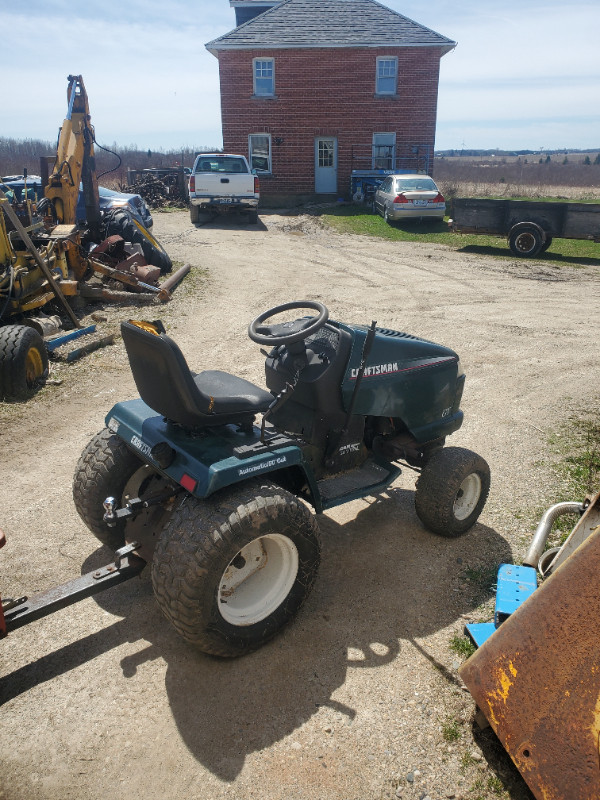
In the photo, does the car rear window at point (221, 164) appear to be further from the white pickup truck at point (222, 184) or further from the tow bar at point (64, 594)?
the tow bar at point (64, 594)

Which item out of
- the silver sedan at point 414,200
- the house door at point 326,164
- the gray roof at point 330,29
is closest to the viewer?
the silver sedan at point 414,200

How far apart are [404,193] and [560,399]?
12.8 metres

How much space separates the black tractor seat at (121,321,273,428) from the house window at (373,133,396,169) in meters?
24.0

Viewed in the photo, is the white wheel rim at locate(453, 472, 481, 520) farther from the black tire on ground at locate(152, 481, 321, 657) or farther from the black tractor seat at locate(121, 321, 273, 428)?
the black tractor seat at locate(121, 321, 273, 428)

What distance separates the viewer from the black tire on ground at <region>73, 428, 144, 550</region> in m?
3.49

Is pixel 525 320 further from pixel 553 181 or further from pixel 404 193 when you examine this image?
pixel 553 181

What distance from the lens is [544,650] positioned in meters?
2.32

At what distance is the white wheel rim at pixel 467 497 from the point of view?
411 cm

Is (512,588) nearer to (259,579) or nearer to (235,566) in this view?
(259,579)

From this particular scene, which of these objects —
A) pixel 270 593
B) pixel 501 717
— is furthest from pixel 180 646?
pixel 501 717

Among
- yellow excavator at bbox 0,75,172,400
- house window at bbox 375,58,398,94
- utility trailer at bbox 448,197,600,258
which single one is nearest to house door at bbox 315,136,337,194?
house window at bbox 375,58,398,94

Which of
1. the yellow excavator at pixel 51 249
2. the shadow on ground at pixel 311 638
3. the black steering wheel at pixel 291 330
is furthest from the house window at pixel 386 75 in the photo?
the shadow on ground at pixel 311 638

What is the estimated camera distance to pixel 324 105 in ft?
80.8

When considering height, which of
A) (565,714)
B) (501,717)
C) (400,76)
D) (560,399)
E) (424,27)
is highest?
(424,27)
